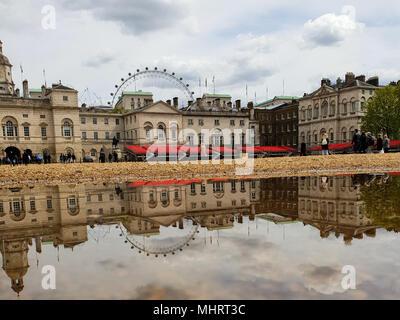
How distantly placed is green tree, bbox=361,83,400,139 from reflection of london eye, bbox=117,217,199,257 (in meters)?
52.9

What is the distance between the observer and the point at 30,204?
762cm

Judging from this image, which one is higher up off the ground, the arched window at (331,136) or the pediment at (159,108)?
the pediment at (159,108)

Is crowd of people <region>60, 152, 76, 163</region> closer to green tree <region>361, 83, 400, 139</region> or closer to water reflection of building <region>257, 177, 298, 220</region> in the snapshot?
water reflection of building <region>257, 177, 298, 220</region>

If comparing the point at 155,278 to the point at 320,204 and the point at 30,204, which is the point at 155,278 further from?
the point at 30,204

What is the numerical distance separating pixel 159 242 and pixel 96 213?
2630 millimetres

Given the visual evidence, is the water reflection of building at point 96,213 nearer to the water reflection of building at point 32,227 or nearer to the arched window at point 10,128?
the water reflection of building at point 32,227

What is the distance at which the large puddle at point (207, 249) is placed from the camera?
287 centimetres

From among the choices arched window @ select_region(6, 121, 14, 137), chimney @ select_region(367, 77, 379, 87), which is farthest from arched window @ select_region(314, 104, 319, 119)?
arched window @ select_region(6, 121, 14, 137)

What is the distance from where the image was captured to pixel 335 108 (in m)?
65.0

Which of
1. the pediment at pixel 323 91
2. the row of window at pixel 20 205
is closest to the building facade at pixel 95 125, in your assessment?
the pediment at pixel 323 91

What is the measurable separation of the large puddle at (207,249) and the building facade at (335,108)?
60.3 meters

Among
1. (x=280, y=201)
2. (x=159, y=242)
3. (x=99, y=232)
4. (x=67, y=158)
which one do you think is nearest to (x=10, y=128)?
(x=67, y=158)
